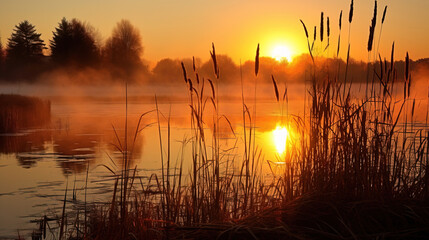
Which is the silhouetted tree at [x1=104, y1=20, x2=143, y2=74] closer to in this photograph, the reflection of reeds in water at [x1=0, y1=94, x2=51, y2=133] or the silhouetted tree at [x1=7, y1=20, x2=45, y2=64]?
the silhouetted tree at [x1=7, y1=20, x2=45, y2=64]

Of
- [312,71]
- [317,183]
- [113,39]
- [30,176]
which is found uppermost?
[113,39]

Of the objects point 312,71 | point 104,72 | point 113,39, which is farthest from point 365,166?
point 104,72

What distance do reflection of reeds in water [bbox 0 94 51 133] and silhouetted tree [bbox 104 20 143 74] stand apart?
21.8 metres

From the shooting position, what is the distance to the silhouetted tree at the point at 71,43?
38.6 meters

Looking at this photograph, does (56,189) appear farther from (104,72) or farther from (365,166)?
(104,72)

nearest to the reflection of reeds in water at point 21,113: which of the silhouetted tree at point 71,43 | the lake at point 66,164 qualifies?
the lake at point 66,164

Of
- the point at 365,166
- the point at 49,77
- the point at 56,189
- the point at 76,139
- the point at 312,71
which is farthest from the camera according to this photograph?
the point at 49,77

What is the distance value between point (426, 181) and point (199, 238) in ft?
5.44

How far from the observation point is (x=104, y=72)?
1747 inches

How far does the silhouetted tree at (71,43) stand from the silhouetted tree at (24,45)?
150 cm

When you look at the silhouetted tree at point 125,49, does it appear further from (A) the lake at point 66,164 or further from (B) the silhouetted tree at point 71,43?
(A) the lake at point 66,164

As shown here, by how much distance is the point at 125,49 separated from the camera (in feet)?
131

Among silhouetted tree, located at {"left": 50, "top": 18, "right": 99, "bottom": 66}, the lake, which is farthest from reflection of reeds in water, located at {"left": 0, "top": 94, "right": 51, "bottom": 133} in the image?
silhouetted tree, located at {"left": 50, "top": 18, "right": 99, "bottom": 66}

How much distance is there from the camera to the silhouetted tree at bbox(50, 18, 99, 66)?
38594mm
